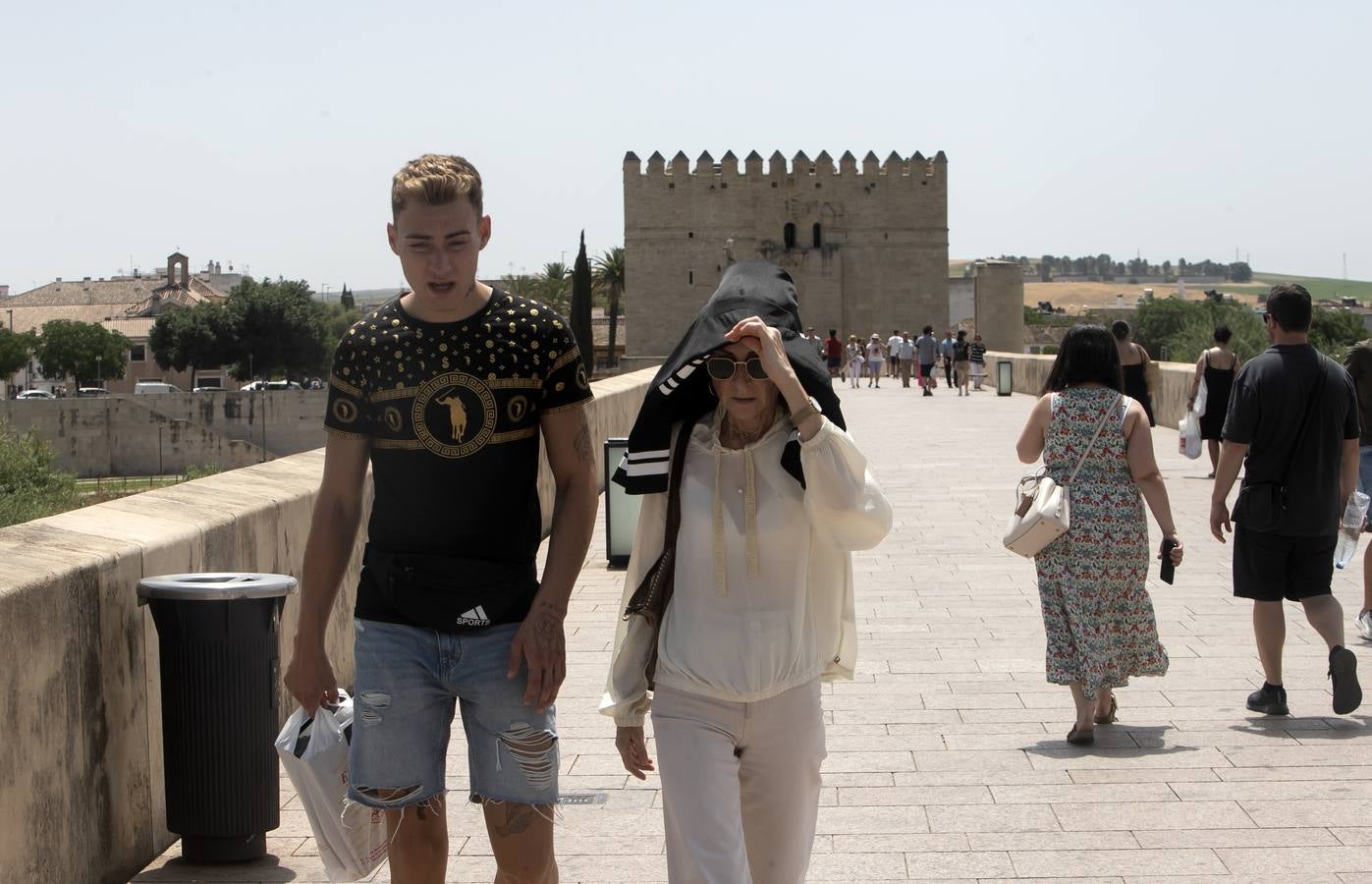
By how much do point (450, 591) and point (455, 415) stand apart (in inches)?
13.1

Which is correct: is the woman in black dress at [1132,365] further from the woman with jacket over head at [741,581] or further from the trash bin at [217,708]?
the woman with jacket over head at [741,581]

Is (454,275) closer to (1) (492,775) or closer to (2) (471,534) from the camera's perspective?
(2) (471,534)

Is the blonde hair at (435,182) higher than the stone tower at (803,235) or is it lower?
lower

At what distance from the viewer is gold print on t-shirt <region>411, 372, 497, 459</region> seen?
3.07 meters

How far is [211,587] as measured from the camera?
163 inches

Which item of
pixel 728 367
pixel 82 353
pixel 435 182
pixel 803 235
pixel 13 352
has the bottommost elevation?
pixel 82 353

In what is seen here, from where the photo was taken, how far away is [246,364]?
95062mm

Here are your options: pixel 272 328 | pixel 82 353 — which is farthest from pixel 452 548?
pixel 82 353

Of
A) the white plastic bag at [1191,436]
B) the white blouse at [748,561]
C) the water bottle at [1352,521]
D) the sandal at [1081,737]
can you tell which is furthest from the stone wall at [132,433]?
the white blouse at [748,561]

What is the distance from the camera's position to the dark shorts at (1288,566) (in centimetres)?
597

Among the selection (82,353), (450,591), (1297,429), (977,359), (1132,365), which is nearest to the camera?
(450,591)

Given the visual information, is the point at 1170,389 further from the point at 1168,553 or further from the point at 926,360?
the point at 1168,553

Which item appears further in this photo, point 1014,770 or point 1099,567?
point 1099,567

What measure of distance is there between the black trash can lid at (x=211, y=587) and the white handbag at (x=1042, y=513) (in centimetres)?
256
